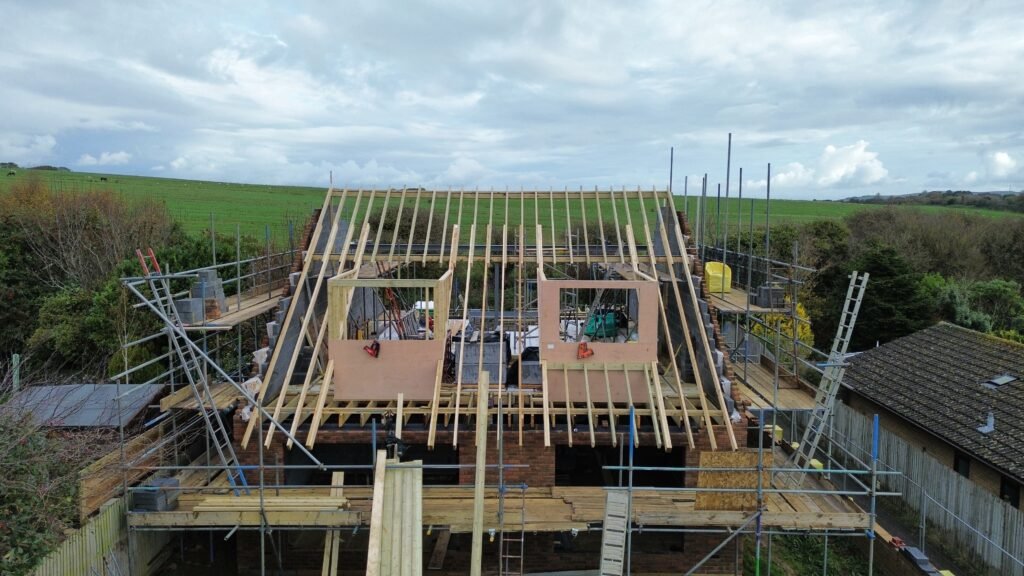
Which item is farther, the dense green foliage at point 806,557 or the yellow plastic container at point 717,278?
the yellow plastic container at point 717,278

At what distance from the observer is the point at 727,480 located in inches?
402

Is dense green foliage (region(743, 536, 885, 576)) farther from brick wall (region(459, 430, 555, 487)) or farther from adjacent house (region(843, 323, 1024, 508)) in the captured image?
brick wall (region(459, 430, 555, 487))

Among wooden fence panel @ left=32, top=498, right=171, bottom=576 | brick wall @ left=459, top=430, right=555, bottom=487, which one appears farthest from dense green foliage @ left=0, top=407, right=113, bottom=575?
brick wall @ left=459, top=430, right=555, bottom=487

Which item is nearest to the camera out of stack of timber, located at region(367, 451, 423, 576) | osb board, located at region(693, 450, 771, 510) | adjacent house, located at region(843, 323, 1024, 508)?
stack of timber, located at region(367, 451, 423, 576)

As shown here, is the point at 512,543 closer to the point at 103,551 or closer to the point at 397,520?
the point at 397,520

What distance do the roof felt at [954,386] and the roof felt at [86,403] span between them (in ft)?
51.7

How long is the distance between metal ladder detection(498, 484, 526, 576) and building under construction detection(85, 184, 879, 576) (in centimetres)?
5

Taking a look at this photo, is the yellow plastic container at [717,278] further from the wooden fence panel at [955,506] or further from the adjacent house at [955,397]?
the adjacent house at [955,397]

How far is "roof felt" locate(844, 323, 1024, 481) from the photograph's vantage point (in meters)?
13.0

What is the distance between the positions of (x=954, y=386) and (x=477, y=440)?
12103 millimetres

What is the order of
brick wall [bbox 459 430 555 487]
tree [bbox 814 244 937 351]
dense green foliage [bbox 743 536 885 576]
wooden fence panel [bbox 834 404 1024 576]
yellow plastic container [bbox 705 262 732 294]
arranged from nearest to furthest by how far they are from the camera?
brick wall [bbox 459 430 555 487], wooden fence panel [bbox 834 404 1024 576], dense green foliage [bbox 743 536 885 576], yellow plastic container [bbox 705 262 732 294], tree [bbox 814 244 937 351]

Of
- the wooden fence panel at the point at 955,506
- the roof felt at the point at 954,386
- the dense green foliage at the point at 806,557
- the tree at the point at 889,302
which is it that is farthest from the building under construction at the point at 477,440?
the tree at the point at 889,302

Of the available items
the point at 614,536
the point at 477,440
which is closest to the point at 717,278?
the point at 614,536

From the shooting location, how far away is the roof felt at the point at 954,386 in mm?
12977
